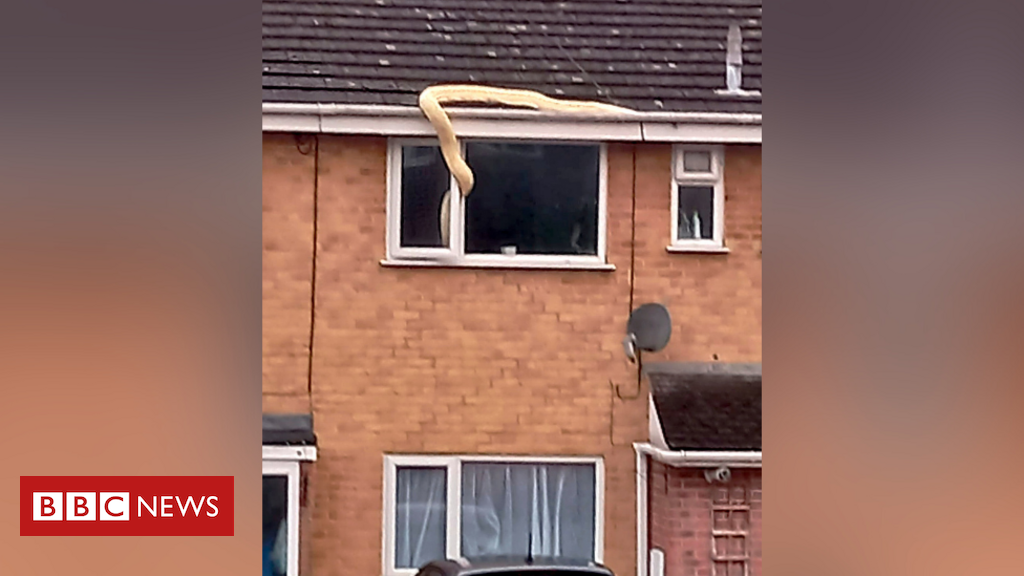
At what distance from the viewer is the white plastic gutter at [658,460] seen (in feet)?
12.1

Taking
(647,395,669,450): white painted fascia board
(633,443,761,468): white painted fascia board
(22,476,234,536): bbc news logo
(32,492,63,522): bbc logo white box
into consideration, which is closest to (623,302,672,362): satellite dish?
(647,395,669,450): white painted fascia board

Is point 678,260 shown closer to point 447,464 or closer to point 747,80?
point 747,80

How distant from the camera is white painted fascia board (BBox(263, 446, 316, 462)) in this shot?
3.64 meters

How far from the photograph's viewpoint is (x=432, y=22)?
3752mm

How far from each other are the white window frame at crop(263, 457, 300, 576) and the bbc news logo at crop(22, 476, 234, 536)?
0.16 m

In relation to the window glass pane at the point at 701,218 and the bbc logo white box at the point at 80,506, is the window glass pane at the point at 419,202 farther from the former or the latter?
the bbc logo white box at the point at 80,506

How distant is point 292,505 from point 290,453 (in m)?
0.16

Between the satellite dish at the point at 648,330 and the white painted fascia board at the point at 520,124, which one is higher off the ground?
the white painted fascia board at the point at 520,124

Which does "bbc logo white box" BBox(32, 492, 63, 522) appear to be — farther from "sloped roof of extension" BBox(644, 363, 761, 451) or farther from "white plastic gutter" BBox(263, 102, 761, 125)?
"sloped roof of extension" BBox(644, 363, 761, 451)

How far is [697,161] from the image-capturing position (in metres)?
3.77

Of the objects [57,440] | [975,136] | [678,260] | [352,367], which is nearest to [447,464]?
[352,367]

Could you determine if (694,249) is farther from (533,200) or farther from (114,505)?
(114,505)

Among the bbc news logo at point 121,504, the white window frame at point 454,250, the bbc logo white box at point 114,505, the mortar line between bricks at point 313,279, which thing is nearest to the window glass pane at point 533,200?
the white window frame at point 454,250

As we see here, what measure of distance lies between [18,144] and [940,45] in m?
2.95
